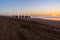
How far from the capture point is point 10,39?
13.2m

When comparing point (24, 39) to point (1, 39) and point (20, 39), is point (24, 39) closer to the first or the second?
point (20, 39)

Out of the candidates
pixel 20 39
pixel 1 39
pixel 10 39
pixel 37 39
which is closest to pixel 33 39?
pixel 37 39

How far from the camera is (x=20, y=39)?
42.7 ft

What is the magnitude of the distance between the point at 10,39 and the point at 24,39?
147cm

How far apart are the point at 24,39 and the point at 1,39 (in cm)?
236

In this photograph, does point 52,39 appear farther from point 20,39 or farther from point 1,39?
point 1,39

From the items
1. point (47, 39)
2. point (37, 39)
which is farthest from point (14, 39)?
point (47, 39)

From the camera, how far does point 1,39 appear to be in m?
13.1

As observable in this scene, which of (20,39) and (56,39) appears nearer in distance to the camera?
(20,39)

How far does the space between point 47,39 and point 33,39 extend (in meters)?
1.48

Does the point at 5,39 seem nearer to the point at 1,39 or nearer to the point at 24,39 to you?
the point at 1,39

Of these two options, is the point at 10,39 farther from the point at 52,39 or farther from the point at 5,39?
the point at 52,39

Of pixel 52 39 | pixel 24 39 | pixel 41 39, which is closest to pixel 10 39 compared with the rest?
pixel 24 39

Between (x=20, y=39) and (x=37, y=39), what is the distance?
1838 millimetres
